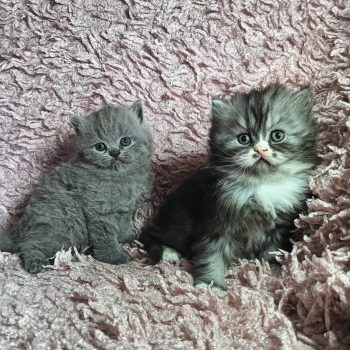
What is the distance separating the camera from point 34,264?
142 cm

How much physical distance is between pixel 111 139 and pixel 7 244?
1.39ft

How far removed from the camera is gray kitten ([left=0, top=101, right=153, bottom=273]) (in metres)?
1.54

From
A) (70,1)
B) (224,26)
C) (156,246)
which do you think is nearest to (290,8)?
(224,26)

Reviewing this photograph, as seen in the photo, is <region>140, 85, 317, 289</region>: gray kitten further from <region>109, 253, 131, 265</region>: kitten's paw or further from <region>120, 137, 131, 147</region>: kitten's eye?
<region>120, 137, 131, 147</region>: kitten's eye

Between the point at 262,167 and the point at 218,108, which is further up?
the point at 218,108

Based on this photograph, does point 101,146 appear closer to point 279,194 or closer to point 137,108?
point 137,108

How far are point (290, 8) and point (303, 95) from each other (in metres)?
A: 0.43

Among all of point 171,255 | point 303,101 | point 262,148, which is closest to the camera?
point 262,148

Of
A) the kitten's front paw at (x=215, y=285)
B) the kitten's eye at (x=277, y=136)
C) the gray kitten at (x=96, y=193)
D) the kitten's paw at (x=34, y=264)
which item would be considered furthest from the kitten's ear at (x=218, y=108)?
the kitten's paw at (x=34, y=264)

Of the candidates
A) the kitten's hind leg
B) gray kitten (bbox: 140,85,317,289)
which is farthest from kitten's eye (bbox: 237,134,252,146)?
the kitten's hind leg

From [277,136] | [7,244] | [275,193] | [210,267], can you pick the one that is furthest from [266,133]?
[7,244]

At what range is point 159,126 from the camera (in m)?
1.76

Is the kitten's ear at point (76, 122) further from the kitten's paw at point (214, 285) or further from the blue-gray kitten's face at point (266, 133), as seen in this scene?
the kitten's paw at point (214, 285)

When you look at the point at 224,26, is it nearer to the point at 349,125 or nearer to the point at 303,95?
the point at 303,95
